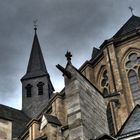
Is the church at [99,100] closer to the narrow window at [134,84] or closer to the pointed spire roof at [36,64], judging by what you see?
the narrow window at [134,84]

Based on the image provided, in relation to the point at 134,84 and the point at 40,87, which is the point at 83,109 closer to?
the point at 134,84

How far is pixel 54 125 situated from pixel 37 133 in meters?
5.25

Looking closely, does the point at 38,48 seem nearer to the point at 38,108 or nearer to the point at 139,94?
the point at 38,108

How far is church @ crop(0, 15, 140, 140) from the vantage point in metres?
8.87

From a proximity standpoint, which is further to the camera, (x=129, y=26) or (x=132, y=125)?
(x=129, y=26)

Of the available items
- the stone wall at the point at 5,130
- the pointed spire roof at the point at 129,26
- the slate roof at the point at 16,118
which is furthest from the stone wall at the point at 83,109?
the slate roof at the point at 16,118

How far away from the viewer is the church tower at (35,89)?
27297mm

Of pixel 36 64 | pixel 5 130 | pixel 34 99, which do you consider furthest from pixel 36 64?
pixel 5 130

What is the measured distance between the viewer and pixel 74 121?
877cm

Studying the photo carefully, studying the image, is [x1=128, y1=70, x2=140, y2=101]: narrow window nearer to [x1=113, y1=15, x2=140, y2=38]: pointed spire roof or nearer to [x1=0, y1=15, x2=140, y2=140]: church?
[x1=0, y1=15, x2=140, y2=140]: church

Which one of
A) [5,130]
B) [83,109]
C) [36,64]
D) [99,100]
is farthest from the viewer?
[36,64]

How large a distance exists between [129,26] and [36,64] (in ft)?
49.2

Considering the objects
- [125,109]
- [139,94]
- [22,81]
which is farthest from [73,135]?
[22,81]

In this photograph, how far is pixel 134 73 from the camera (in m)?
15.1
